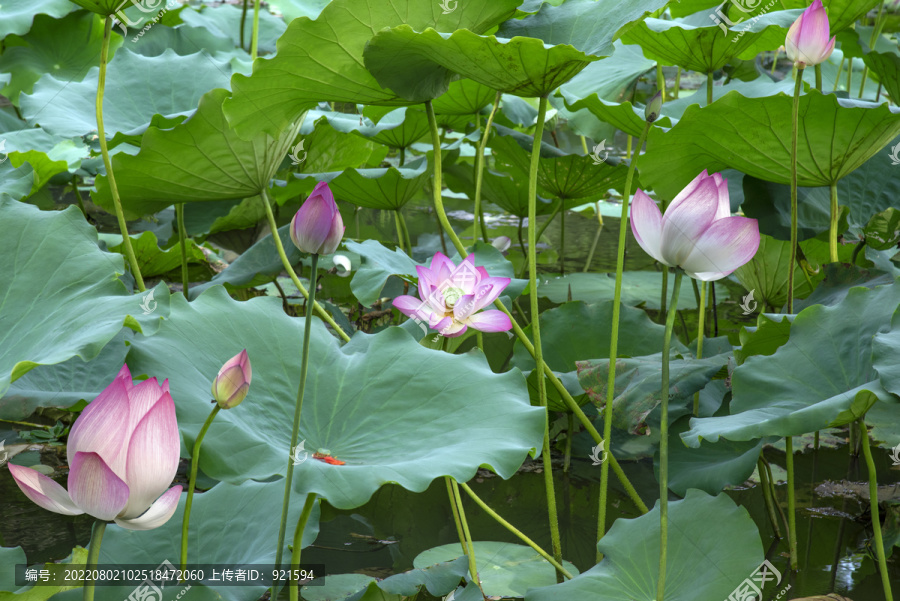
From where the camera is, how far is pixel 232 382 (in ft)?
2.03

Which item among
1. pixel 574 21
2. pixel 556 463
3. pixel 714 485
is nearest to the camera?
pixel 714 485

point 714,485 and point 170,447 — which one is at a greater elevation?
point 170,447

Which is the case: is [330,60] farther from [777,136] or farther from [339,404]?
[777,136]

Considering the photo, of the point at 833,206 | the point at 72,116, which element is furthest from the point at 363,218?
the point at 833,206

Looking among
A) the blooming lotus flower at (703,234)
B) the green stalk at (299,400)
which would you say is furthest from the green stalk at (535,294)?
the green stalk at (299,400)

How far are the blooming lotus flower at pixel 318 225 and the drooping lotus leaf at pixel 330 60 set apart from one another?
1.19 ft

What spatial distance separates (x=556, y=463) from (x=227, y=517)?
2.47ft

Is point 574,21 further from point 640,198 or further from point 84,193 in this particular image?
point 84,193

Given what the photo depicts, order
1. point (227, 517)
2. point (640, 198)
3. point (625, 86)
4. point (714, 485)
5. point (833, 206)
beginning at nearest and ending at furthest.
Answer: point (640, 198)
point (227, 517)
point (714, 485)
point (833, 206)
point (625, 86)

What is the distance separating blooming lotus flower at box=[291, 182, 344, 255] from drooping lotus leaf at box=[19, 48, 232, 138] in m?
1.25

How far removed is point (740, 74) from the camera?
2.47 m

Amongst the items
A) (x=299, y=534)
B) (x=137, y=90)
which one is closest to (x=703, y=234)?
(x=299, y=534)

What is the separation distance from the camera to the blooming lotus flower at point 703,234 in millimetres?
718

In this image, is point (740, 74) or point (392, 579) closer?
point (392, 579)
